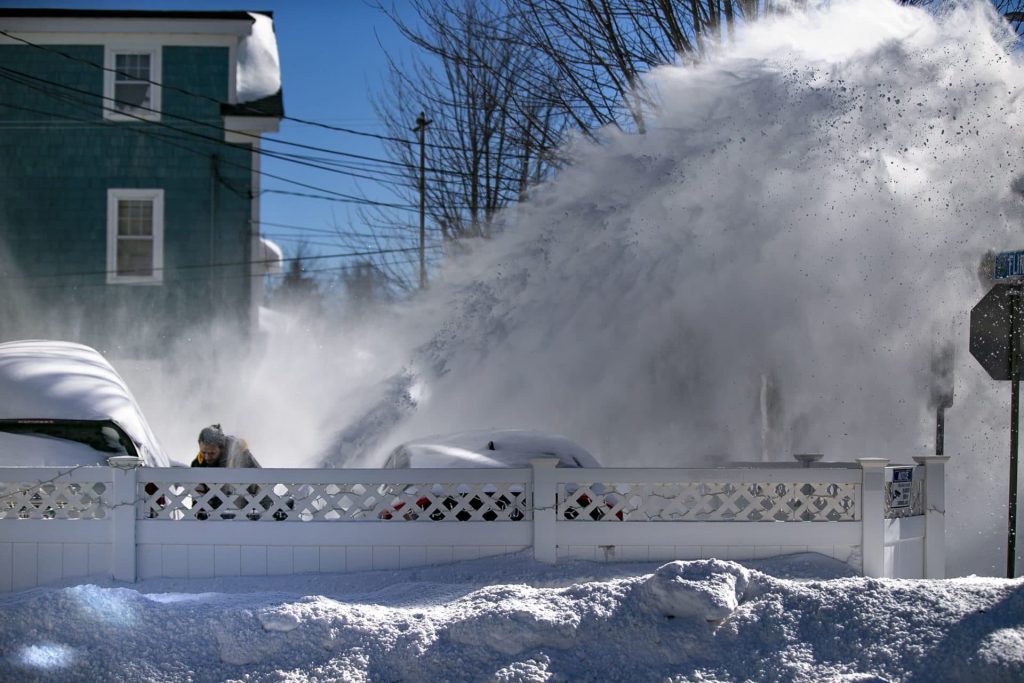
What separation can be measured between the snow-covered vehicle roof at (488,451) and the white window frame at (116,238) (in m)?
12.1

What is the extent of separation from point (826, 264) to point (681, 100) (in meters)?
2.47

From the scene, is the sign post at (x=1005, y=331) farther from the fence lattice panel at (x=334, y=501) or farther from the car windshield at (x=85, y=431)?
the car windshield at (x=85, y=431)

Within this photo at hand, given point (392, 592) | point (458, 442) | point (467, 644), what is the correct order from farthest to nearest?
1. point (458, 442)
2. point (392, 592)
3. point (467, 644)

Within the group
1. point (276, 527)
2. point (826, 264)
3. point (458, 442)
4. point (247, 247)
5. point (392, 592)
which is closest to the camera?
point (392, 592)

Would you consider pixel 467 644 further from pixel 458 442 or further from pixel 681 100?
pixel 681 100

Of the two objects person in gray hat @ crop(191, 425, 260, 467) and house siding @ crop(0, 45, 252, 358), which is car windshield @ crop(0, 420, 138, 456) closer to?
person in gray hat @ crop(191, 425, 260, 467)

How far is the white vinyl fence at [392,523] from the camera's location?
721 centimetres

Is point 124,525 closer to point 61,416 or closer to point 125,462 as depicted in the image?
point 125,462

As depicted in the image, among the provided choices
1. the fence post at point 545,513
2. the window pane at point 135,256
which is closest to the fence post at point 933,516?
the fence post at point 545,513

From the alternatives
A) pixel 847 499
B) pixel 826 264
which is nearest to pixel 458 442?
pixel 847 499

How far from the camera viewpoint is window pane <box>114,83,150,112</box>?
20.4 m

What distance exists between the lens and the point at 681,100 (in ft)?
38.9

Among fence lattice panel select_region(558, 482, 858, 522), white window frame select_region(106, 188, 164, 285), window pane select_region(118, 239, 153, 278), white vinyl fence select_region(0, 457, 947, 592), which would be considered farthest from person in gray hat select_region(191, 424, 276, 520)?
window pane select_region(118, 239, 153, 278)

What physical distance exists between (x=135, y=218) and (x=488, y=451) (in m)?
13.7
